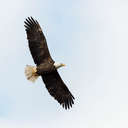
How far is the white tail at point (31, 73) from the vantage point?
67.3 ft

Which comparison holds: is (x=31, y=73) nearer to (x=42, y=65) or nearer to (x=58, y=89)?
(x=42, y=65)

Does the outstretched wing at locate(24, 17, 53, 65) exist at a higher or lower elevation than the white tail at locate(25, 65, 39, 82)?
higher

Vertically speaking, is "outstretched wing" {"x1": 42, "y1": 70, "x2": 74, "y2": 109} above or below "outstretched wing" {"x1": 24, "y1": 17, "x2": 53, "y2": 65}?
below

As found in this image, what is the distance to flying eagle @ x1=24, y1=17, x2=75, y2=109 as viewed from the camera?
20.5 m

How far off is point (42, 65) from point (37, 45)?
0.89 meters

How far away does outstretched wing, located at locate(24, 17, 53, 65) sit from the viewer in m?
20.6

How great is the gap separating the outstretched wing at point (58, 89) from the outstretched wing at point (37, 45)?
72 cm

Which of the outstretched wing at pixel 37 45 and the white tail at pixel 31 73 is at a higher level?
the outstretched wing at pixel 37 45

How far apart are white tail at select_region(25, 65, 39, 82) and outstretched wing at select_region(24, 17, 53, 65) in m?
0.33

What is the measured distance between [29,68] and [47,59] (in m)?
0.82

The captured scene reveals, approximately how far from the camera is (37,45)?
20703mm

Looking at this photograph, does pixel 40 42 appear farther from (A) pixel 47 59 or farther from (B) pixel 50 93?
(B) pixel 50 93

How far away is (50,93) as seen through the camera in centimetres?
2117

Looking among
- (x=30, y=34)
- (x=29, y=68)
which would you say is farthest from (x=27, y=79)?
(x=30, y=34)
